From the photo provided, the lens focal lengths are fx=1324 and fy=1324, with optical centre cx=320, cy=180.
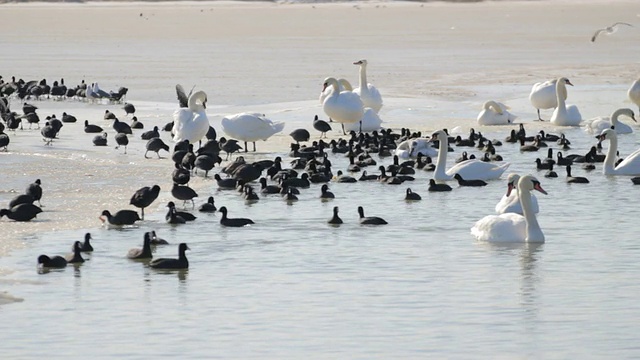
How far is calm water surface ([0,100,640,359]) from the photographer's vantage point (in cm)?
1060

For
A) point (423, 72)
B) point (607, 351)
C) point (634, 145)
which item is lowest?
point (607, 351)

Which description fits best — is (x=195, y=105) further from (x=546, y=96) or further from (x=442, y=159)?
(x=546, y=96)

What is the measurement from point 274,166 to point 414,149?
11.1 feet

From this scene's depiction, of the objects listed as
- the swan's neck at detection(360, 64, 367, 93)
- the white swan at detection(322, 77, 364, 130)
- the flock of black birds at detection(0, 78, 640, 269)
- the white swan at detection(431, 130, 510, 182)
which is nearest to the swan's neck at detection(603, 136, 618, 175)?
the flock of black birds at detection(0, 78, 640, 269)

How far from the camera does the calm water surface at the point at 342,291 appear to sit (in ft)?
34.8

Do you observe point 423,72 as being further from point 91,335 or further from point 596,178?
point 91,335

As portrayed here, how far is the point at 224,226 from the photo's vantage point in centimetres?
1596

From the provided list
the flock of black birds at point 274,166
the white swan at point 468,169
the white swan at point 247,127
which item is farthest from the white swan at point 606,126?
the white swan at point 247,127

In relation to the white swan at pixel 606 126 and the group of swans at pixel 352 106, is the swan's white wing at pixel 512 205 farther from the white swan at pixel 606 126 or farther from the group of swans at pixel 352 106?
the group of swans at pixel 352 106

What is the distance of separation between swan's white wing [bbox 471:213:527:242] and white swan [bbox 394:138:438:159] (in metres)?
7.74

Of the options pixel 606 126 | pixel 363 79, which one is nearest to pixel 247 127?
pixel 363 79

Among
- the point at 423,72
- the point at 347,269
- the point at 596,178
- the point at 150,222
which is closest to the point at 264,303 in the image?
the point at 347,269

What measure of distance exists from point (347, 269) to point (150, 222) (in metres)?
3.64

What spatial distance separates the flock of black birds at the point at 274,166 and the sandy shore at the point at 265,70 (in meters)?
0.40
